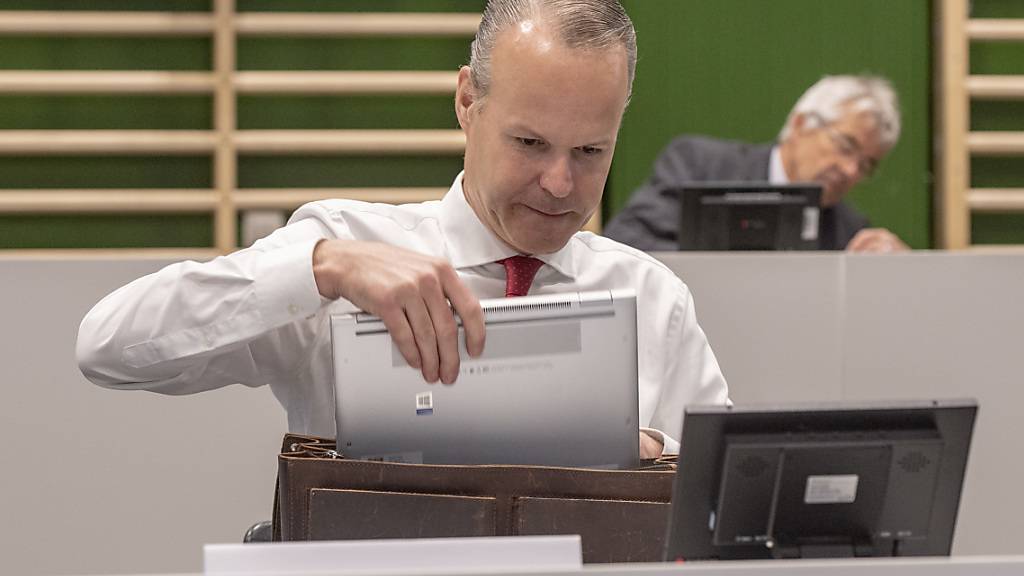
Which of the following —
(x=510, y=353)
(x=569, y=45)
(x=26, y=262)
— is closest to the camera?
(x=510, y=353)

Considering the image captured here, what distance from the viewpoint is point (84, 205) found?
511cm

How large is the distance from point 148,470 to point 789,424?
5.26 ft

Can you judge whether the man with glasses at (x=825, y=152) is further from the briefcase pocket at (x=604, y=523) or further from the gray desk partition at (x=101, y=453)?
the briefcase pocket at (x=604, y=523)

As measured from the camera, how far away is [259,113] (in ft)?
17.2

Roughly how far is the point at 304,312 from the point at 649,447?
18.0 inches

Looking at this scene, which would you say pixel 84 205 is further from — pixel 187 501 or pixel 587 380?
pixel 587 380

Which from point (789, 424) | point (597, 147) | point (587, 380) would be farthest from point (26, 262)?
point (789, 424)

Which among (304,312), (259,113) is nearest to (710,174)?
(259,113)

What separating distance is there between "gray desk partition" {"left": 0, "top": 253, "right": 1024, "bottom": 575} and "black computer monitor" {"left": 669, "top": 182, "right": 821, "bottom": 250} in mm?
918

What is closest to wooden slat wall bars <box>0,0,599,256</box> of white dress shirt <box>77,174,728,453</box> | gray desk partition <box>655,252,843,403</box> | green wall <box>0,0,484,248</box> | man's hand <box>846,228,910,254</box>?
green wall <box>0,0,484,248</box>

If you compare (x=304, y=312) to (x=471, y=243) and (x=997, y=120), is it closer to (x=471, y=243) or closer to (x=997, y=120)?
(x=471, y=243)

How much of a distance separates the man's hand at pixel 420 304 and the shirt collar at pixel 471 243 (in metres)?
0.43

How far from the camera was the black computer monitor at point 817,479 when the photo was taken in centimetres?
→ 108

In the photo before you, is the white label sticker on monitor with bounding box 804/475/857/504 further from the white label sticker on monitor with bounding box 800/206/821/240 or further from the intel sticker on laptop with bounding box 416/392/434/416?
the white label sticker on monitor with bounding box 800/206/821/240
